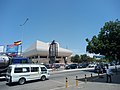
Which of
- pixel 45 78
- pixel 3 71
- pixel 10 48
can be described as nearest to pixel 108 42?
pixel 45 78

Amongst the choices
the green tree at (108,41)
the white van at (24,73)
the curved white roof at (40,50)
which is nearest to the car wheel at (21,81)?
the white van at (24,73)

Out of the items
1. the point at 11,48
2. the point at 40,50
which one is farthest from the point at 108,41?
the point at 40,50

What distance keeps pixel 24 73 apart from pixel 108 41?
22.6m

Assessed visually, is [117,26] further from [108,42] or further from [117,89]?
[117,89]

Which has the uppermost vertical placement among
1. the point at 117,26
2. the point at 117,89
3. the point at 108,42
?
the point at 117,26

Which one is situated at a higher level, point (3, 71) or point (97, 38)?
point (97, 38)

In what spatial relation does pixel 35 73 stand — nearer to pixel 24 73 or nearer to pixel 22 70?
pixel 24 73

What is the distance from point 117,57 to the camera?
37.9 meters

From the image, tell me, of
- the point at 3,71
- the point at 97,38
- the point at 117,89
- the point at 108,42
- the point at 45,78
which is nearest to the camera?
the point at 117,89

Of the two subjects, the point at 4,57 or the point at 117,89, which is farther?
the point at 4,57

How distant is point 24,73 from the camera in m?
19.2

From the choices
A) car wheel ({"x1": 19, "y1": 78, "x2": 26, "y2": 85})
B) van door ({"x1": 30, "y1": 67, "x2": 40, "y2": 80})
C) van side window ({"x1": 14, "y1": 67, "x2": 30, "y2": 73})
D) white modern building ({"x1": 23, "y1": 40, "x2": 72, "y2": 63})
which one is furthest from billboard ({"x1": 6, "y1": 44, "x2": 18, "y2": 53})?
car wheel ({"x1": 19, "y1": 78, "x2": 26, "y2": 85})

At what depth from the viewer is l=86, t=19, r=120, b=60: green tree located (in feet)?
117

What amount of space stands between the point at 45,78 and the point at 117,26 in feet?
72.8
